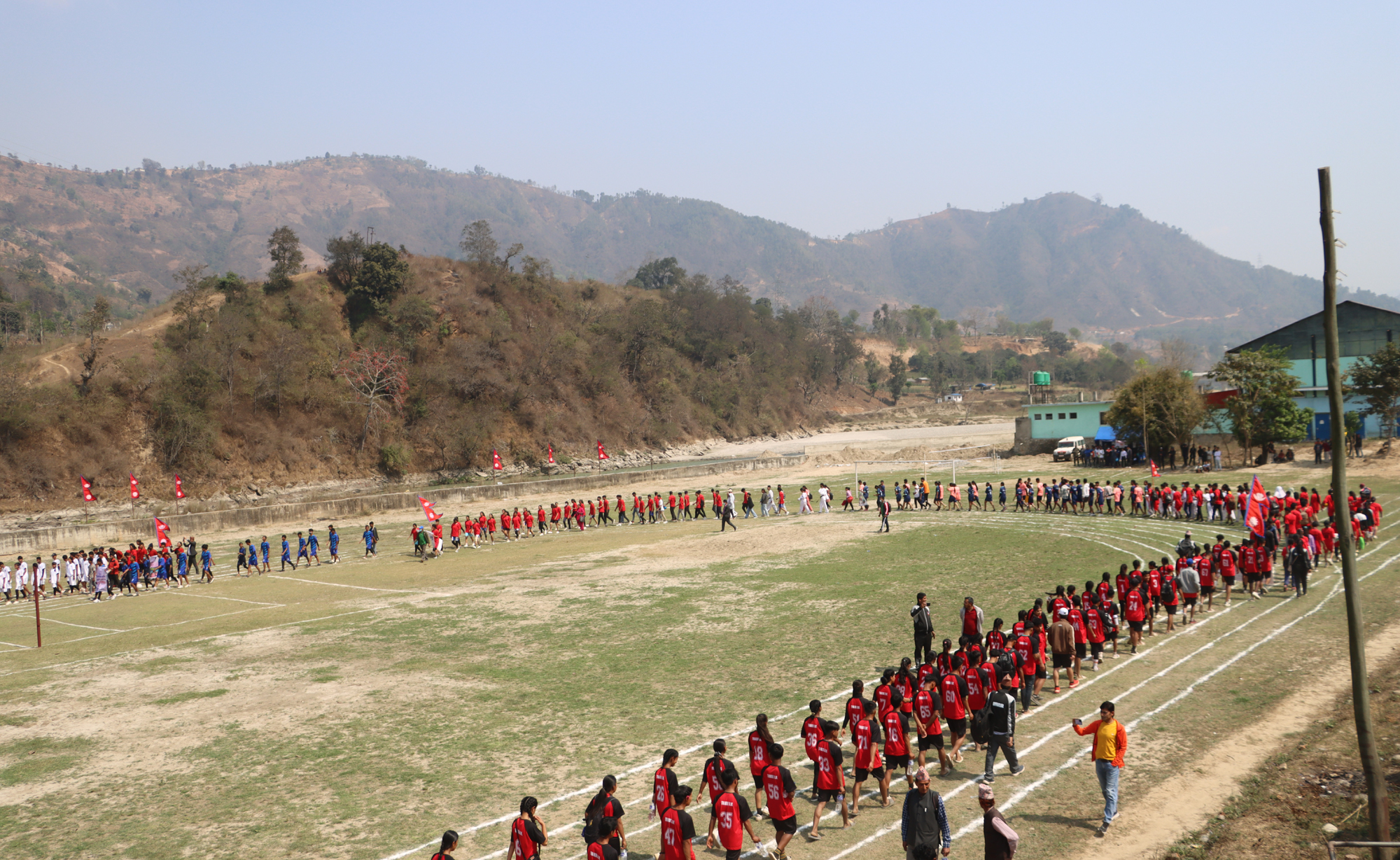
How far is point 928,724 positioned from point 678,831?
153 inches

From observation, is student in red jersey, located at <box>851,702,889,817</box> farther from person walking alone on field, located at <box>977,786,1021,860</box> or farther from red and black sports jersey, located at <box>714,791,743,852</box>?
person walking alone on field, located at <box>977,786,1021,860</box>

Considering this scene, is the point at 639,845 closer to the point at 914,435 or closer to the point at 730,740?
the point at 730,740

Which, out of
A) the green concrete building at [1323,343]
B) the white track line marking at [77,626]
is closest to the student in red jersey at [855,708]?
the white track line marking at [77,626]

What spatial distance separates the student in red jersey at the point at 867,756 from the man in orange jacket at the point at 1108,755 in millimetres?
2094

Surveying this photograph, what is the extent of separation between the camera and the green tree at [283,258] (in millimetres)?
72750

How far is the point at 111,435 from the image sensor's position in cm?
5325

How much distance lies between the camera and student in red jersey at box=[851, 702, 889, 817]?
8945mm

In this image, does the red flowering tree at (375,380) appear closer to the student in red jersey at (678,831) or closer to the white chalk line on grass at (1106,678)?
the white chalk line on grass at (1106,678)

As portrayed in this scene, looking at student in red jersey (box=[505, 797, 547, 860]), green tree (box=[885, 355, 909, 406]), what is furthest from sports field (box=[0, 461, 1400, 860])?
green tree (box=[885, 355, 909, 406])

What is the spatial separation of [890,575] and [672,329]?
272 ft

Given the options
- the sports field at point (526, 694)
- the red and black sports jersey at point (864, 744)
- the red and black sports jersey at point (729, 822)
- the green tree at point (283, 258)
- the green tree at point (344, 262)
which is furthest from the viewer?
the green tree at point (344, 262)

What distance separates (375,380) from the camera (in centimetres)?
6531

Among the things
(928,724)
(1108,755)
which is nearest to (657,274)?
(928,724)

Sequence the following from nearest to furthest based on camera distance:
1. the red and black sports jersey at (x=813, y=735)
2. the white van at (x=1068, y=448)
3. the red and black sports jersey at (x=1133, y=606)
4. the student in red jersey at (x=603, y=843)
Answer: the student in red jersey at (x=603, y=843), the red and black sports jersey at (x=813, y=735), the red and black sports jersey at (x=1133, y=606), the white van at (x=1068, y=448)
